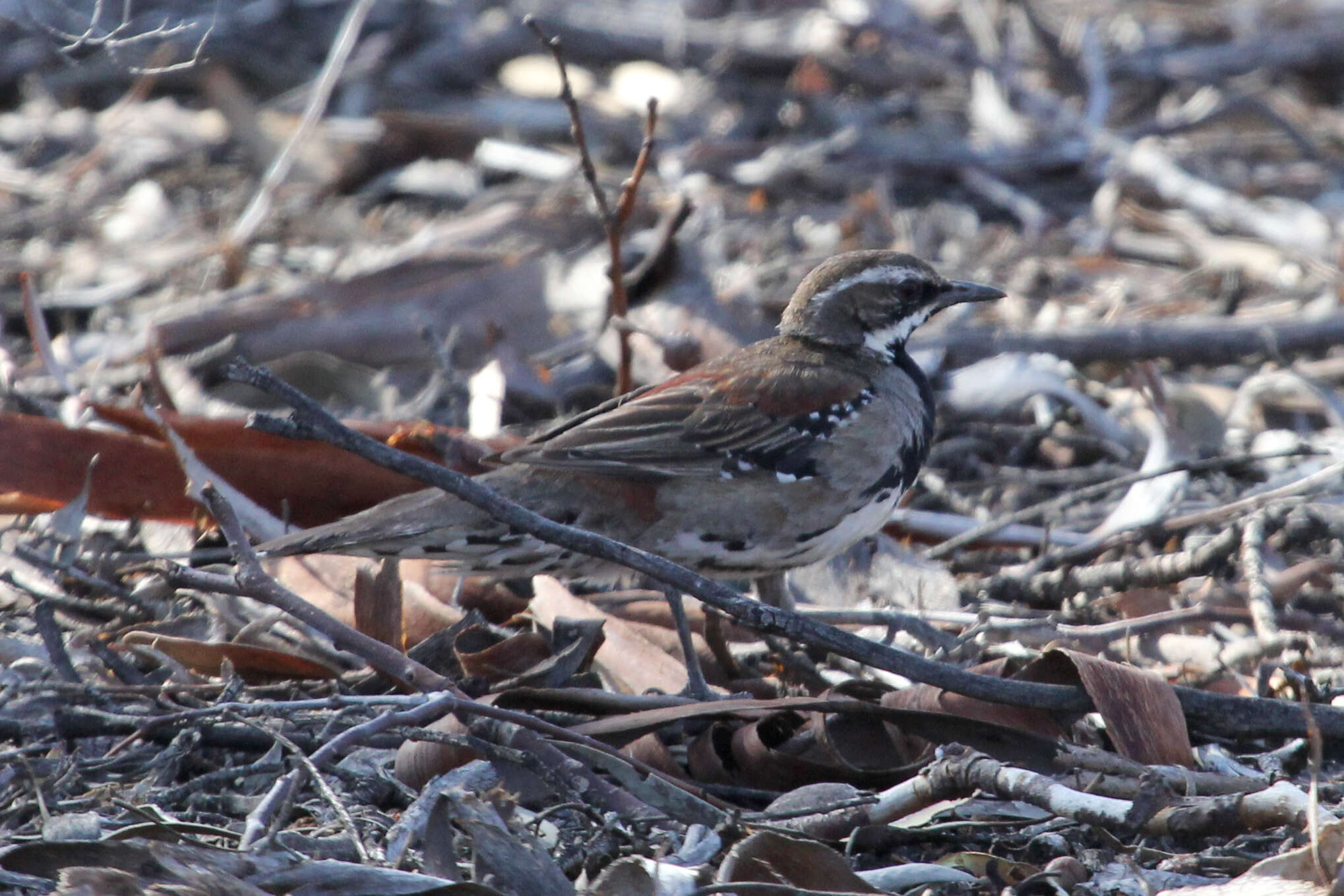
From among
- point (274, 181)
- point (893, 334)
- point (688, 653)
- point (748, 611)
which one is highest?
point (748, 611)

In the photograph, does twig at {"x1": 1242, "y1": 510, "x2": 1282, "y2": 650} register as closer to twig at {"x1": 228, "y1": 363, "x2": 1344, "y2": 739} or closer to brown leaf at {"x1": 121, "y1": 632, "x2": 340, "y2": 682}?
twig at {"x1": 228, "y1": 363, "x2": 1344, "y2": 739}

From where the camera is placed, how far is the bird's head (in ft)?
18.8

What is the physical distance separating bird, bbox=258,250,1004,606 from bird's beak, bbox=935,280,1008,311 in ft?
1.71

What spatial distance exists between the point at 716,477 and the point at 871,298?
3.50ft

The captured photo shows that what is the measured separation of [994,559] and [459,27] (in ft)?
19.6

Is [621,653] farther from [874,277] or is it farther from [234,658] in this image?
[874,277]

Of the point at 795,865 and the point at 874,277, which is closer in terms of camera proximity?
the point at 795,865

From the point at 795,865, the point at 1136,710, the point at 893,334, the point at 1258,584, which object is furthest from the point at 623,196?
the point at 795,865

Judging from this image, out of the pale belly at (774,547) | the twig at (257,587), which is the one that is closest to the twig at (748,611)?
the twig at (257,587)

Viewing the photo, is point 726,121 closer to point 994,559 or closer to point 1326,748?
point 994,559

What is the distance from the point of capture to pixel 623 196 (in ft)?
20.1

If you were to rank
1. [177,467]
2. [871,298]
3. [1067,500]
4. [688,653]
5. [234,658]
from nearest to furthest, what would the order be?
[234,658]
[688,653]
[177,467]
[1067,500]
[871,298]

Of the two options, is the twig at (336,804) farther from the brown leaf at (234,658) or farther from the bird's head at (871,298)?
the bird's head at (871,298)

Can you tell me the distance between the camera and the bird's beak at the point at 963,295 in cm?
579
